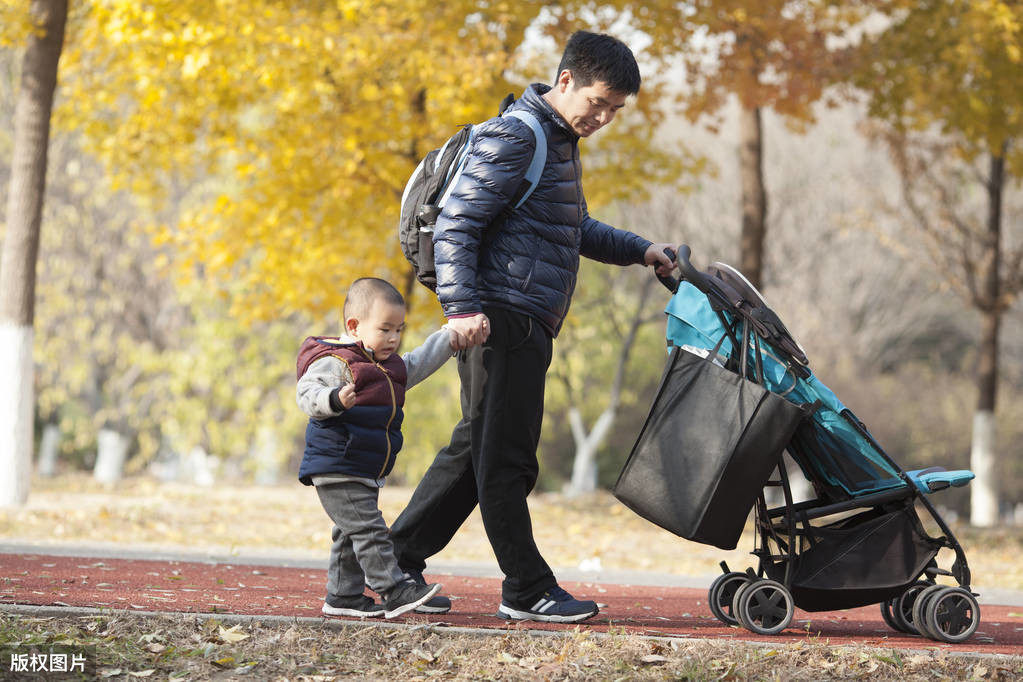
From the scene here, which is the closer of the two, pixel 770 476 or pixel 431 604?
pixel 770 476

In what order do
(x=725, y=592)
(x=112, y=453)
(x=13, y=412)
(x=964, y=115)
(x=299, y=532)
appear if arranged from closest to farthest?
(x=725, y=592) < (x=13, y=412) < (x=299, y=532) < (x=964, y=115) < (x=112, y=453)

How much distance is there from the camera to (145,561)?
253 inches

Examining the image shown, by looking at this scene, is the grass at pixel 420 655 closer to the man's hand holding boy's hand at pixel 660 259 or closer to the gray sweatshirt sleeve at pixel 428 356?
the gray sweatshirt sleeve at pixel 428 356

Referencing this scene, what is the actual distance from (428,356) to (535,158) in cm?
82

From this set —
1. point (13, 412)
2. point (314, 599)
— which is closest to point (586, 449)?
point (13, 412)

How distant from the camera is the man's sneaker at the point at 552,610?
4.22m

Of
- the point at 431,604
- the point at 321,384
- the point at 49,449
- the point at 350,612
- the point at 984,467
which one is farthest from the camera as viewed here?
the point at 49,449

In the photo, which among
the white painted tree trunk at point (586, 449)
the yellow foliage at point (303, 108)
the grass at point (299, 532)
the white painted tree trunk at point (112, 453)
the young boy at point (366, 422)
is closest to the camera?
the young boy at point (366, 422)

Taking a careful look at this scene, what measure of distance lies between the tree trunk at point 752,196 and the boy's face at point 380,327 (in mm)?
8428

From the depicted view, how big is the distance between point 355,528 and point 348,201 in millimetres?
8827

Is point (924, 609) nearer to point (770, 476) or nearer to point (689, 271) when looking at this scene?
point (770, 476)

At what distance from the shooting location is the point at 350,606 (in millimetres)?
4219

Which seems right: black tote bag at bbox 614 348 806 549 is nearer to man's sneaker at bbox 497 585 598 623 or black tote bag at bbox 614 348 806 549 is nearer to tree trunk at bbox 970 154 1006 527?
man's sneaker at bbox 497 585 598 623

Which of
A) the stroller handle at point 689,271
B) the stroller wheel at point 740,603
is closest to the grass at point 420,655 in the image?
the stroller wheel at point 740,603
